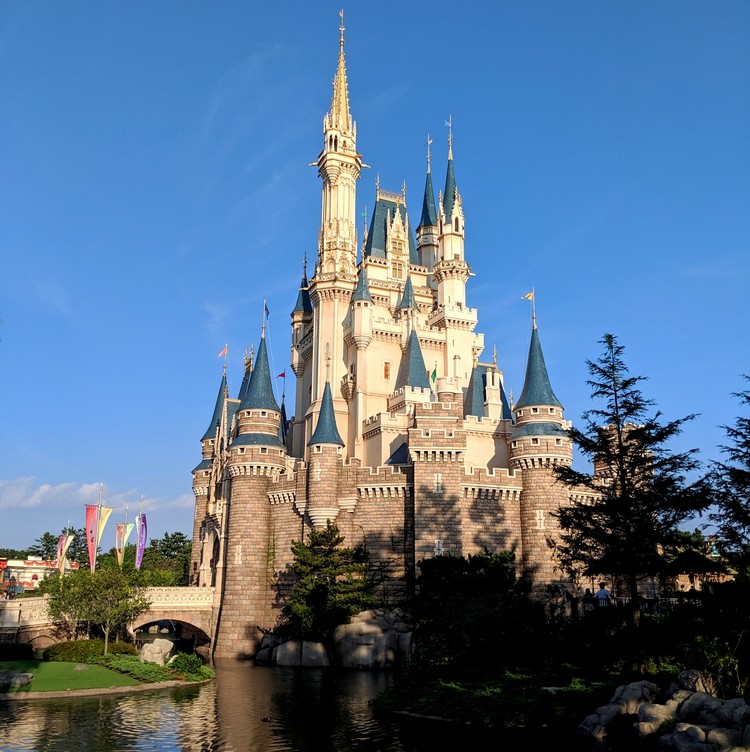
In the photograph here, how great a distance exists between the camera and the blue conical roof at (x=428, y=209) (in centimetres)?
5828

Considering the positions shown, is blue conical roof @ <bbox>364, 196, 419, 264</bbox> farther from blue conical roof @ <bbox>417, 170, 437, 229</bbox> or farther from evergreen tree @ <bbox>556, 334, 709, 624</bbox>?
evergreen tree @ <bbox>556, 334, 709, 624</bbox>

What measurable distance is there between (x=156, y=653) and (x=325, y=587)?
8.25 metres

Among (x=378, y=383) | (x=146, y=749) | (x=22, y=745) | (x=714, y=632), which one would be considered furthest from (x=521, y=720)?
(x=378, y=383)

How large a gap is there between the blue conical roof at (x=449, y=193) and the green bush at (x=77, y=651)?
3597 centimetres

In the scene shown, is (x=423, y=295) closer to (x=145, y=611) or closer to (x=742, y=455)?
(x=145, y=611)

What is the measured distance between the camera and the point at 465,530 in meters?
36.4

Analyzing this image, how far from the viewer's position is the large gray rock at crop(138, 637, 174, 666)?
95.4 feet

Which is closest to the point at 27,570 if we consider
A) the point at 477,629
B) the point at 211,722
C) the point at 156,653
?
the point at 156,653

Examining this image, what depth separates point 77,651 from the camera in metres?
29.7

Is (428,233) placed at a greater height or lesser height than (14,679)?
greater

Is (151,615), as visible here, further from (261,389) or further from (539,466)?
(539,466)

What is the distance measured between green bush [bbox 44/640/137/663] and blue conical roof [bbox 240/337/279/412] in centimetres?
1479

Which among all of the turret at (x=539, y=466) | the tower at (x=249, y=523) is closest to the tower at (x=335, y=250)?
the tower at (x=249, y=523)

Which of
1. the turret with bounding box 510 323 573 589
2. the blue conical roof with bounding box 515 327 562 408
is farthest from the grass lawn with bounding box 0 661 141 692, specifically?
the blue conical roof with bounding box 515 327 562 408
